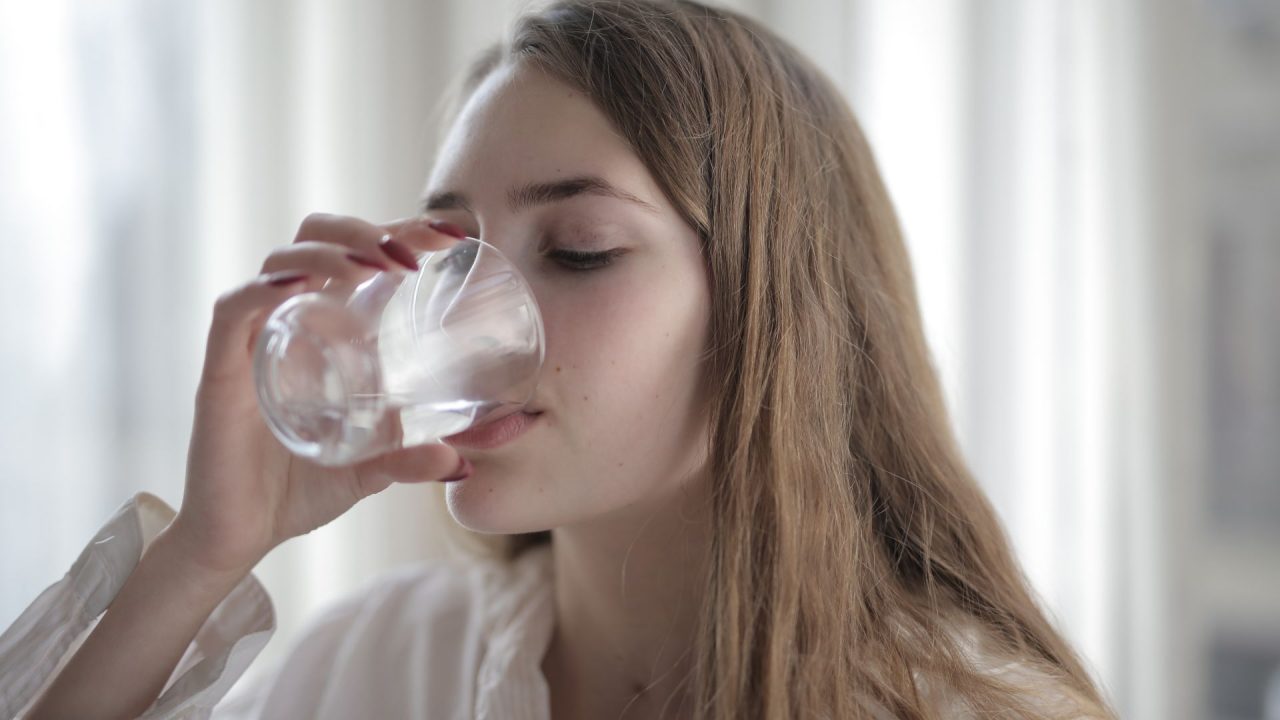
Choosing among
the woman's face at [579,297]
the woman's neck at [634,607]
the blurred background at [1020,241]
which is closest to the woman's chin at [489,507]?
the woman's face at [579,297]

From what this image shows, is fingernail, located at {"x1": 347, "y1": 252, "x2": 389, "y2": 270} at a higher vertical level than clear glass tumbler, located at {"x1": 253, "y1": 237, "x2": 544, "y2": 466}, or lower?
higher

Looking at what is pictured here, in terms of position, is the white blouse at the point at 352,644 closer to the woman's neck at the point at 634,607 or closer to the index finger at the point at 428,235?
the woman's neck at the point at 634,607

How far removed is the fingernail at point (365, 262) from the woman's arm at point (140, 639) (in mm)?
319

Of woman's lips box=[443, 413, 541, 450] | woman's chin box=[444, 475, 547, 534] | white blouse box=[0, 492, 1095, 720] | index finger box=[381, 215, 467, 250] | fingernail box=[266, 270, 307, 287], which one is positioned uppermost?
index finger box=[381, 215, 467, 250]

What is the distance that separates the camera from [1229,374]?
57.4 inches

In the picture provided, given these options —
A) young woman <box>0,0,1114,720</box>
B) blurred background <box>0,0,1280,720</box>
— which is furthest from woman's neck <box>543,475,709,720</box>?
blurred background <box>0,0,1280,720</box>

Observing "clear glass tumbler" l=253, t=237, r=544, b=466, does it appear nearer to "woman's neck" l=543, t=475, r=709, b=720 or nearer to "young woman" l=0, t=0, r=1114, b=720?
"young woman" l=0, t=0, r=1114, b=720

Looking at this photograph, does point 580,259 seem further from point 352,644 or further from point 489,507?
point 352,644

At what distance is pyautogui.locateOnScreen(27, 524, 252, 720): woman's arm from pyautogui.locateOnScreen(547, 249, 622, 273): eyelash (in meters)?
0.39

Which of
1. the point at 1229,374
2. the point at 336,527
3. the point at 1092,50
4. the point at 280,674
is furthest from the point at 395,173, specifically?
the point at 1229,374

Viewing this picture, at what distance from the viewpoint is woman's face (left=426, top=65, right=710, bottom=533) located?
825 millimetres

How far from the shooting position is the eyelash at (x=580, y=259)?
834mm

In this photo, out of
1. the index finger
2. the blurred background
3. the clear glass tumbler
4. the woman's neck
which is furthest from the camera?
the blurred background

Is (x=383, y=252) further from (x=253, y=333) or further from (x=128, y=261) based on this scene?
(x=128, y=261)
